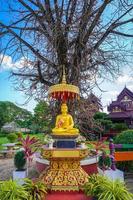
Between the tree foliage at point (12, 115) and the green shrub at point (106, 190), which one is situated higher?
the tree foliage at point (12, 115)

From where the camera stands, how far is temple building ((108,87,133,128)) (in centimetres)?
2433

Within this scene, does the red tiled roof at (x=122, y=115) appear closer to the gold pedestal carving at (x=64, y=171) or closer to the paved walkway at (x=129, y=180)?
the paved walkway at (x=129, y=180)

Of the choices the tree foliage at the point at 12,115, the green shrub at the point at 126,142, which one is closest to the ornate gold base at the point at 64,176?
the green shrub at the point at 126,142

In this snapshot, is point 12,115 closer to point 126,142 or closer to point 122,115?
point 122,115

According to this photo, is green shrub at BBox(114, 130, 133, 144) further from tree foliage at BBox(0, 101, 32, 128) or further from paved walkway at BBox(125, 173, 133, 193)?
tree foliage at BBox(0, 101, 32, 128)

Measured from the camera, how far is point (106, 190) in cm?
432

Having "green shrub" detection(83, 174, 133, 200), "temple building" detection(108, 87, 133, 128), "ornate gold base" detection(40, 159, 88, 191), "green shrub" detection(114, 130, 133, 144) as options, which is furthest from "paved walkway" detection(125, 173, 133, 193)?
"temple building" detection(108, 87, 133, 128)

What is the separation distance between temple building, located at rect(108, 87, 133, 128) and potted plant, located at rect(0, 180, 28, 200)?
20093mm

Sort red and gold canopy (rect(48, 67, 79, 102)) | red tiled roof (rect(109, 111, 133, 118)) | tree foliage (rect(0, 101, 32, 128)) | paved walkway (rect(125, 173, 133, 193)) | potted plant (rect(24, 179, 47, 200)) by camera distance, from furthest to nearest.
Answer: tree foliage (rect(0, 101, 32, 128)) → red tiled roof (rect(109, 111, 133, 118)) → paved walkway (rect(125, 173, 133, 193)) → red and gold canopy (rect(48, 67, 79, 102)) → potted plant (rect(24, 179, 47, 200))

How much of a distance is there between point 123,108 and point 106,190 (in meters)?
21.0

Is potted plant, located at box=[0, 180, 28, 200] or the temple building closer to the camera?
potted plant, located at box=[0, 180, 28, 200]

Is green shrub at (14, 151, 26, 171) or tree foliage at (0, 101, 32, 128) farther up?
tree foliage at (0, 101, 32, 128)

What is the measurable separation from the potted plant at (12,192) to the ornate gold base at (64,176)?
0.71 metres

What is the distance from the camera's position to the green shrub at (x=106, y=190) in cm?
420
